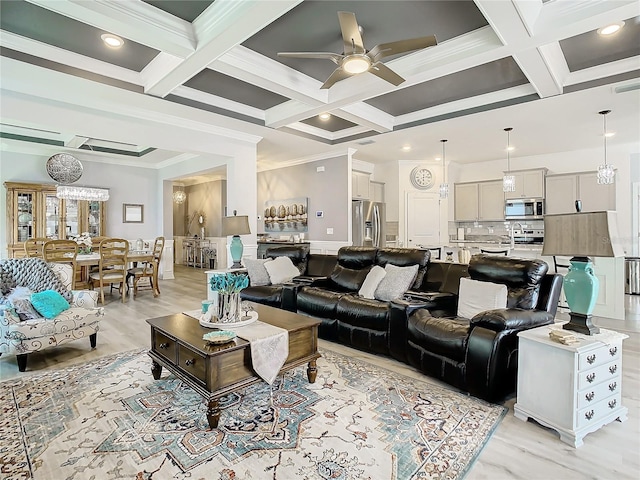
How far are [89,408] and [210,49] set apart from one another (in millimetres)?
2951

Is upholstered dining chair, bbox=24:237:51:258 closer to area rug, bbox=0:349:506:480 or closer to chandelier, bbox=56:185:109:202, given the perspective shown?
chandelier, bbox=56:185:109:202

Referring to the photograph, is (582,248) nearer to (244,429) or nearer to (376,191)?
(244,429)

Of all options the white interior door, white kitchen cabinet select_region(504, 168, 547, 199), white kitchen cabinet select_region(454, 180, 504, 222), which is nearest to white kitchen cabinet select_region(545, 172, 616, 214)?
white kitchen cabinet select_region(504, 168, 547, 199)

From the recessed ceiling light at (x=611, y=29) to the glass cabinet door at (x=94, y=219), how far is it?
9055 mm

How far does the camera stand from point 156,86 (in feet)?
12.4

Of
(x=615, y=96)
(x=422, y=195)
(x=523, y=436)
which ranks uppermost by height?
(x=615, y=96)

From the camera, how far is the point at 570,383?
2.03 meters

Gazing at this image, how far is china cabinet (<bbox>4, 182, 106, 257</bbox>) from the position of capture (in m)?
6.84

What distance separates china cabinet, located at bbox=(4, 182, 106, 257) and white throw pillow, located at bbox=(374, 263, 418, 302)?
715 cm

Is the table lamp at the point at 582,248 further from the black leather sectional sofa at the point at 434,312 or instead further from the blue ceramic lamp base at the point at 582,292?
the black leather sectional sofa at the point at 434,312

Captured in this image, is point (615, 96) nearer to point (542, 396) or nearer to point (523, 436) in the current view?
point (542, 396)

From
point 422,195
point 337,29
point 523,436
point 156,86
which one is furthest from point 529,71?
point 422,195

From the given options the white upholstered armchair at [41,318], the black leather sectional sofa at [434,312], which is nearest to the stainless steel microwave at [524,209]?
the black leather sectional sofa at [434,312]

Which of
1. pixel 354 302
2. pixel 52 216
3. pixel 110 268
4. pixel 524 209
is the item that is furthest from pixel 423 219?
pixel 52 216
